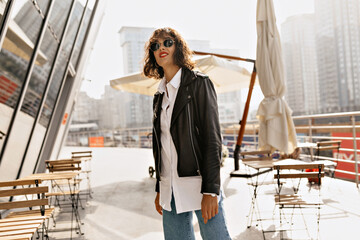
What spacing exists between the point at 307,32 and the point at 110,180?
163 ft

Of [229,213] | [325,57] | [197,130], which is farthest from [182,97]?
[325,57]

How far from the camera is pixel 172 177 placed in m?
1.23

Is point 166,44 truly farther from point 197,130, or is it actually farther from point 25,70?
point 25,70

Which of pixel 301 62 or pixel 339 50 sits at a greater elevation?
pixel 301 62

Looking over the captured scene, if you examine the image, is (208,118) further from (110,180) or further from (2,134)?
(110,180)

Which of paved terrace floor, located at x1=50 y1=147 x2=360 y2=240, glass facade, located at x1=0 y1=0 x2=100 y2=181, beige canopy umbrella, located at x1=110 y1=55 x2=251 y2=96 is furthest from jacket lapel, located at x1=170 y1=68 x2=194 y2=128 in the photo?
beige canopy umbrella, located at x1=110 y1=55 x2=251 y2=96

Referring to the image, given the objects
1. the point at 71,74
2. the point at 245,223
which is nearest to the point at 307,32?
the point at 71,74

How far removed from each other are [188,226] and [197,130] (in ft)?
1.49

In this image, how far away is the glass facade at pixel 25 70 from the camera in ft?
10.4

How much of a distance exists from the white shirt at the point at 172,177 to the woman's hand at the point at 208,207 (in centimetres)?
7

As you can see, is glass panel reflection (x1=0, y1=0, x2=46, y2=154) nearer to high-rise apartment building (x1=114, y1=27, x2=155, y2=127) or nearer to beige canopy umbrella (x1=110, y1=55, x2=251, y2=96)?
beige canopy umbrella (x1=110, y1=55, x2=251, y2=96)

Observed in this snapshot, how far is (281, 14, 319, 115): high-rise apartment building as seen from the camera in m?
48.1

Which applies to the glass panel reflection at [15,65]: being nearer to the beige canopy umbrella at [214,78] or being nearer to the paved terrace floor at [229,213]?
the paved terrace floor at [229,213]

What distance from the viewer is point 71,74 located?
26.9 ft
